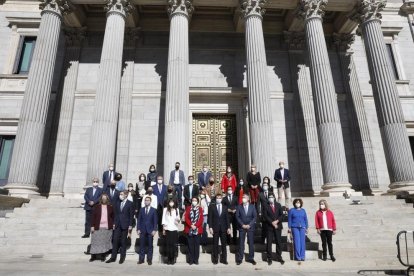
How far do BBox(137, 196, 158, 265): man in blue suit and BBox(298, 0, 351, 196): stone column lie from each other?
903cm

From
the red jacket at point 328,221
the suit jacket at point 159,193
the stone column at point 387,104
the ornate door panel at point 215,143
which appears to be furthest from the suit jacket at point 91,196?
the stone column at point 387,104

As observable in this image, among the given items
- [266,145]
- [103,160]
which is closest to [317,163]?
[266,145]

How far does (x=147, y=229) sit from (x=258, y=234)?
3987mm

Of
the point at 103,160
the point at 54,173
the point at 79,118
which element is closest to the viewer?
the point at 103,160

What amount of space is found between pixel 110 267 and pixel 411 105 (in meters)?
20.5

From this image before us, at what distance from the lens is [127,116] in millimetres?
19766

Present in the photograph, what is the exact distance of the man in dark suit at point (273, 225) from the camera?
9531 mm

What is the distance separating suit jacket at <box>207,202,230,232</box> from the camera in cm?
970

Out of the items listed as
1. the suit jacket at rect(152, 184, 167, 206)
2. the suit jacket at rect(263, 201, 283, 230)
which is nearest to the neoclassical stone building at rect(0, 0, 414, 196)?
the suit jacket at rect(152, 184, 167, 206)

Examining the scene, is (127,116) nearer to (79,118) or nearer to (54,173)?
(79,118)

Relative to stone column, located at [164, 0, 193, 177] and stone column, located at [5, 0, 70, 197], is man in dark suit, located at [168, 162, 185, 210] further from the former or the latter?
stone column, located at [5, 0, 70, 197]

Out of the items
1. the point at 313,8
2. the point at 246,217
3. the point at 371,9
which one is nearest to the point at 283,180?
the point at 246,217

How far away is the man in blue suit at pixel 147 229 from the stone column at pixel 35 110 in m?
7.71

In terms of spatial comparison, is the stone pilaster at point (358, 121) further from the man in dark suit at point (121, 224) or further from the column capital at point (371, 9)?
the man in dark suit at point (121, 224)
